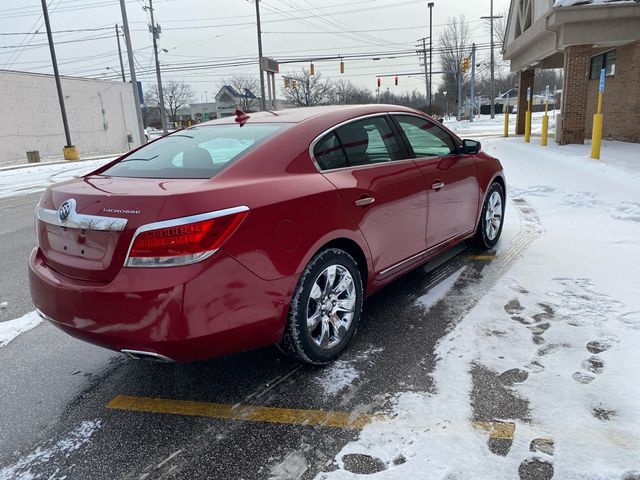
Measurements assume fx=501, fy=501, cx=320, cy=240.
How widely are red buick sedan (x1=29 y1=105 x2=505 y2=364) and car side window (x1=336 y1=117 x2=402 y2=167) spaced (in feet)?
0.04

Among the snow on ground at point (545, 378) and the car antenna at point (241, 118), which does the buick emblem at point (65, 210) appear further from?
the snow on ground at point (545, 378)

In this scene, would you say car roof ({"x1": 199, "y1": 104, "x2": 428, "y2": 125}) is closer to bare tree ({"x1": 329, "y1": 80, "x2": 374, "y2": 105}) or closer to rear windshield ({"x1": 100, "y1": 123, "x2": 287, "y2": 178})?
rear windshield ({"x1": 100, "y1": 123, "x2": 287, "y2": 178})

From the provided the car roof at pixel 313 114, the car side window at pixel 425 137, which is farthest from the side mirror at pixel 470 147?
the car roof at pixel 313 114

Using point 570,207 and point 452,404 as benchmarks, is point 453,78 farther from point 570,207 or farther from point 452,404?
point 452,404

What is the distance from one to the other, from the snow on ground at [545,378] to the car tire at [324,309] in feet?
1.87

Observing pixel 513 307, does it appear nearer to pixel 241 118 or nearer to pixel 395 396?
pixel 395 396

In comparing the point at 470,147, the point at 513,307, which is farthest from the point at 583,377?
the point at 470,147

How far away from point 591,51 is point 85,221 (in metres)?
17.2

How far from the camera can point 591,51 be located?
51.2 ft

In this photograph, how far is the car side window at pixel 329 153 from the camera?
10.3 feet

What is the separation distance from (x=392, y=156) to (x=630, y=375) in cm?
205

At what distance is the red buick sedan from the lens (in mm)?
2363

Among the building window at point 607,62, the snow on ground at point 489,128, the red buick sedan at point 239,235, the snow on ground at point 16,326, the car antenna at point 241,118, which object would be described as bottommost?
the snow on ground at point 489,128

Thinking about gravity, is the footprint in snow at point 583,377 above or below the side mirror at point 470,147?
below
